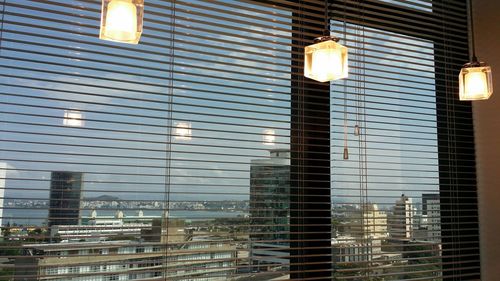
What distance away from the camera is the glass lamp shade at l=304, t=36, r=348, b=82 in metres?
1.55

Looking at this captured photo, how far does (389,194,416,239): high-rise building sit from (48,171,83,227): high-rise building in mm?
1581

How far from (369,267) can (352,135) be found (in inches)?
26.8

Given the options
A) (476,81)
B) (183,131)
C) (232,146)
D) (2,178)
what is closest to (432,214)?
(476,81)

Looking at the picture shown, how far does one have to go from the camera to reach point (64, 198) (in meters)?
1.58

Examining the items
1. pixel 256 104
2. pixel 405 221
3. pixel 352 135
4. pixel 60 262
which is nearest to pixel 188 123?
pixel 256 104

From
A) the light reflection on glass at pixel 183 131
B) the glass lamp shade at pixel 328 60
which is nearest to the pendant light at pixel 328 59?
the glass lamp shade at pixel 328 60

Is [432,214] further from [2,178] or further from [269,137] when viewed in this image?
[2,178]

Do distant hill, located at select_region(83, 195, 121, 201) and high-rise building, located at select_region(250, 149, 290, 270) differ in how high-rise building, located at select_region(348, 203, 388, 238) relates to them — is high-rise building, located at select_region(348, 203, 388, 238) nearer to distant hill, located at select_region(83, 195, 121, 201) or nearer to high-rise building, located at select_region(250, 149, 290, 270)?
high-rise building, located at select_region(250, 149, 290, 270)

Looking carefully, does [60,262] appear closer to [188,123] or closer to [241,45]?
[188,123]

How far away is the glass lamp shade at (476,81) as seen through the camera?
2.01m

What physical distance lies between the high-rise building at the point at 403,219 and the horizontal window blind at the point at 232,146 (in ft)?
0.03

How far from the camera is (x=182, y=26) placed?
71.6 inches

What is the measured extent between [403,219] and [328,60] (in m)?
1.21

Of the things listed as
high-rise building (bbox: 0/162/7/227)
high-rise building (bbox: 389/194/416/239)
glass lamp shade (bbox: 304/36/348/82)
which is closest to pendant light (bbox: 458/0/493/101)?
high-rise building (bbox: 389/194/416/239)
